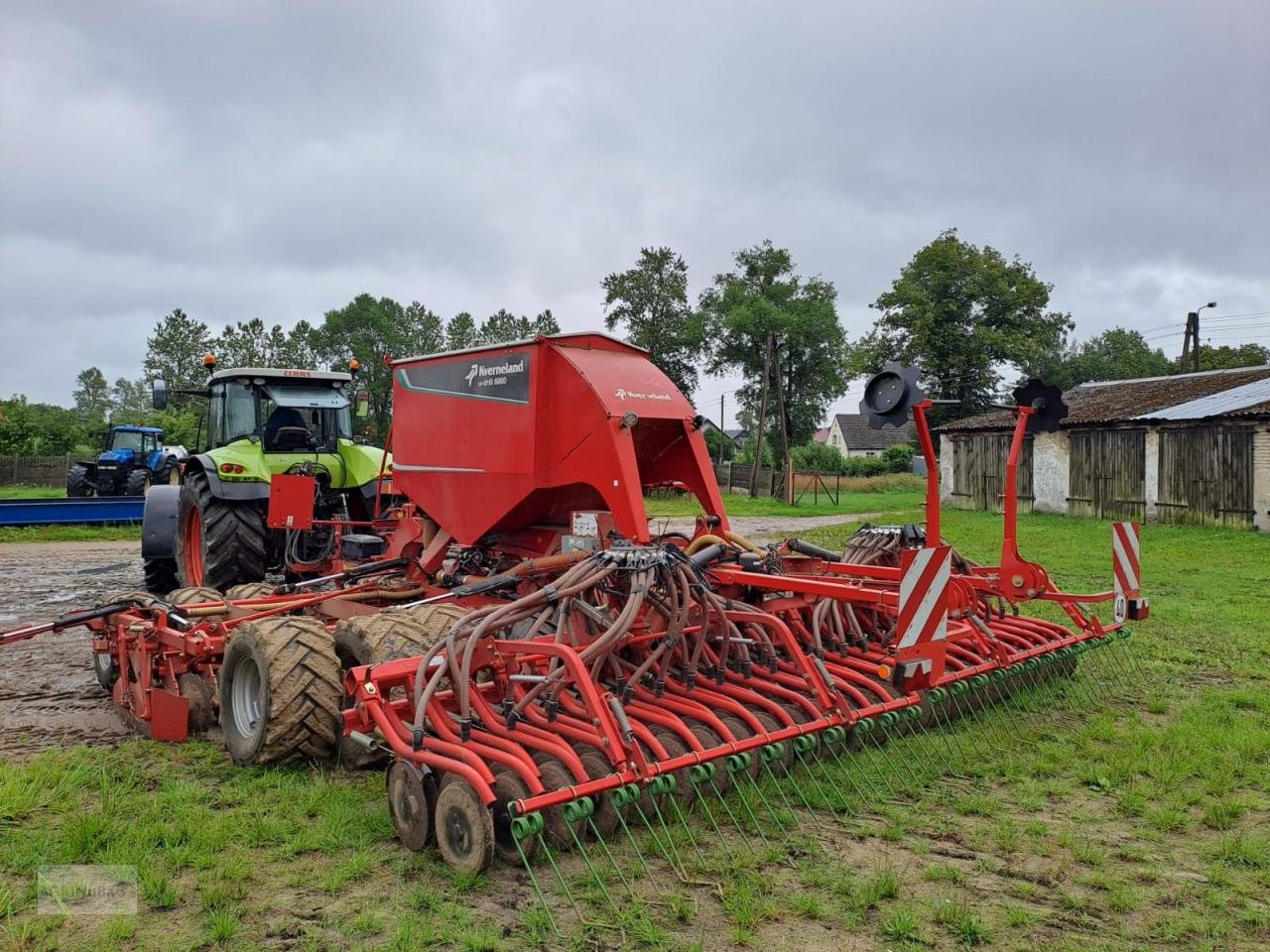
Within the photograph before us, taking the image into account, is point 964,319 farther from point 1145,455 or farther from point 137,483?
point 137,483

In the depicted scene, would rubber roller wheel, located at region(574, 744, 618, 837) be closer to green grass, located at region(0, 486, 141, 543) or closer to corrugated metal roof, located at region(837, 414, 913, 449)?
green grass, located at region(0, 486, 141, 543)

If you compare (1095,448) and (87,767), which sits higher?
(1095,448)

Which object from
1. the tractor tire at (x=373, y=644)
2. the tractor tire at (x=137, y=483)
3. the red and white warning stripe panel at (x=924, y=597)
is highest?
the tractor tire at (x=137, y=483)

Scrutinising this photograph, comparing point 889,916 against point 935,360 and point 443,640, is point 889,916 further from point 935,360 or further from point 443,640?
point 935,360

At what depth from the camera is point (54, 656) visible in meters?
7.01

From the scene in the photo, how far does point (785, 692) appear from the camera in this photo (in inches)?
169

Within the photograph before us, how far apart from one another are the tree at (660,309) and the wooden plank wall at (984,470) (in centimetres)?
2123

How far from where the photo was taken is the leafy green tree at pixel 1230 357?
45.1m

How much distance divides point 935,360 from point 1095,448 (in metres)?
16.7

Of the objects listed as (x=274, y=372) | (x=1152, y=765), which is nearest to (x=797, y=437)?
(x=274, y=372)

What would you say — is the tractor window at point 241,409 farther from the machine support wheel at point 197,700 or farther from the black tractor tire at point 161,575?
the machine support wheel at point 197,700

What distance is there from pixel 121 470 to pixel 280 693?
22.6 metres

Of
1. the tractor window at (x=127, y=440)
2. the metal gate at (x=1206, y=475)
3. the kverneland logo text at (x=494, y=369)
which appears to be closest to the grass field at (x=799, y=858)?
the kverneland logo text at (x=494, y=369)

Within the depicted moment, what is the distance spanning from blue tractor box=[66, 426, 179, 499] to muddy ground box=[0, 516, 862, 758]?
865cm
